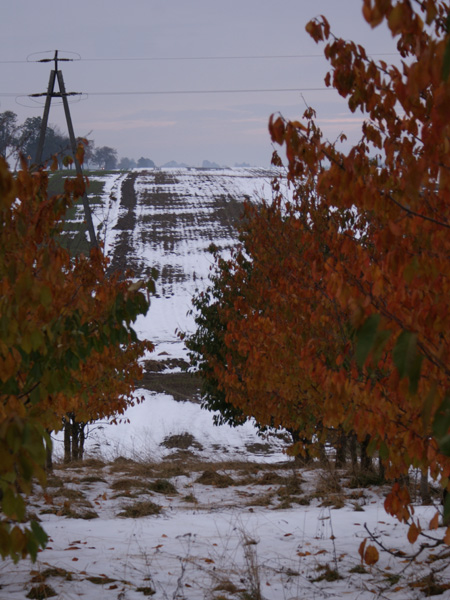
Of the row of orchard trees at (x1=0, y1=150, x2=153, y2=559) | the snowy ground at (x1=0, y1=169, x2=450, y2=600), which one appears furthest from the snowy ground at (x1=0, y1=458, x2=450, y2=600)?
the row of orchard trees at (x1=0, y1=150, x2=153, y2=559)

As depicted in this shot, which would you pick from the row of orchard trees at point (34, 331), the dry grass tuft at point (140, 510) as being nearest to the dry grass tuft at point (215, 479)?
the dry grass tuft at point (140, 510)

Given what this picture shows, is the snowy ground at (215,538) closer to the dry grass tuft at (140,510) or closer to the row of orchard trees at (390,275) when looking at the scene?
the dry grass tuft at (140,510)

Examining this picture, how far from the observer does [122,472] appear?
12.4 metres

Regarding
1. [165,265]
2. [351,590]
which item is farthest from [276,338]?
[165,265]

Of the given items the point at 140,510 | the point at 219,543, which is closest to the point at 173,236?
the point at 140,510

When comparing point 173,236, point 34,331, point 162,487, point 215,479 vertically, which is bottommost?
point 215,479

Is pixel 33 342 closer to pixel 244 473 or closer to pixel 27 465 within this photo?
pixel 27 465

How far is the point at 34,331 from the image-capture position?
2840mm

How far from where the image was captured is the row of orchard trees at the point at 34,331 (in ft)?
6.24

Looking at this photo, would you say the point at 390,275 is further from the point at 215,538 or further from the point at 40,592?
the point at 215,538

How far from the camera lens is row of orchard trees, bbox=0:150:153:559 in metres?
1.90

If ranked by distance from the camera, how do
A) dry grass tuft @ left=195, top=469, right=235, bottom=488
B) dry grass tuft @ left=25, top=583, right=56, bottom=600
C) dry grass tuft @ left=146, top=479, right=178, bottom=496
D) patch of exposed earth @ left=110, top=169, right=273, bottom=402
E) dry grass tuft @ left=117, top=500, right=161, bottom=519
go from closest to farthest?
dry grass tuft @ left=25, top=583, right=56, bottom=600 < dry grass tuft @ left=117, top=500, right=161, bottom=519 < dry grass tuft @ left=146, top=479, right=178, bottom=496 < dry grass tuft @ left=195, top=469, right=235, bottom=488 < patch of exposed earth @ left=110, top=169, right=273, bottom=402

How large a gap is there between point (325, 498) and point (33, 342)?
6.97 metres

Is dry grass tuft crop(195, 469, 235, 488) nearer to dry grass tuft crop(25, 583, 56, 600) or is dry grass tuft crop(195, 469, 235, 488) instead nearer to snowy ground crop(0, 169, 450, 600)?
snowy ground crop(0, 169, 450, 600)
